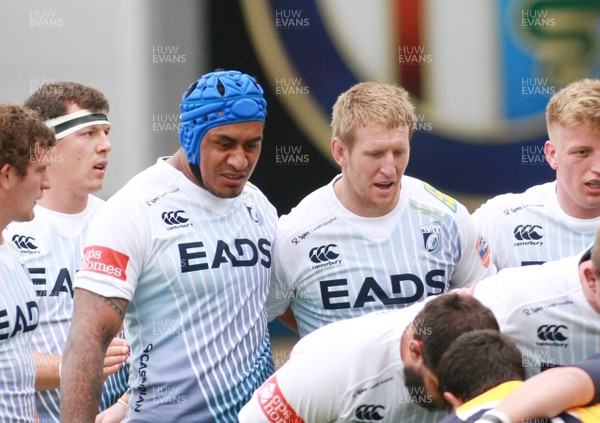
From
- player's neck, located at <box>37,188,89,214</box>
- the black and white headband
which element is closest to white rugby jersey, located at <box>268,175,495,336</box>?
player's neck, located at <box>37,188,89,214</box>

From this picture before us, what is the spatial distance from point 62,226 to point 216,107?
1.05 m

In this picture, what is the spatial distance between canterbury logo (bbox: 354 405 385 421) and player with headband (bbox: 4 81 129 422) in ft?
3.12

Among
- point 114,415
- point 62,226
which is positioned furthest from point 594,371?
point 62,226

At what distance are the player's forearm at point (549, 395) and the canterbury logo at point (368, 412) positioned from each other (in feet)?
2.36

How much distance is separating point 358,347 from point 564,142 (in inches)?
56.7

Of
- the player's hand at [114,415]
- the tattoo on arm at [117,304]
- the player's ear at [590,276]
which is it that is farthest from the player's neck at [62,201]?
the player's ear at [590,276]

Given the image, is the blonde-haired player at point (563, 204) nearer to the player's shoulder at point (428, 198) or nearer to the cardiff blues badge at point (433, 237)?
the player's shoulder at point (428, 198)

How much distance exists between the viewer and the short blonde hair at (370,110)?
4.20 metres

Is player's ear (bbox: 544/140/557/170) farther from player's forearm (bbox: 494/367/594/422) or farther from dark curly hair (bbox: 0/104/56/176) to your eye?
dark curly hair (bbox: 0/104/56/176)

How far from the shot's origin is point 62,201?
15.3ft

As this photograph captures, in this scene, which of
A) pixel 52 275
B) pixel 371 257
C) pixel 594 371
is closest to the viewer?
pixel 594 371

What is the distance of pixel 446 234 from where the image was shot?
13.7 ft

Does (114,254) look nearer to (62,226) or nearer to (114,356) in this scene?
(114,356)

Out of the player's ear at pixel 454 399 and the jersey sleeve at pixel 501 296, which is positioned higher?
the jersey sleeve at pixel 501 296
